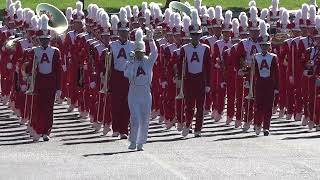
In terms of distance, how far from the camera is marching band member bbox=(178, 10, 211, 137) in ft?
86.7

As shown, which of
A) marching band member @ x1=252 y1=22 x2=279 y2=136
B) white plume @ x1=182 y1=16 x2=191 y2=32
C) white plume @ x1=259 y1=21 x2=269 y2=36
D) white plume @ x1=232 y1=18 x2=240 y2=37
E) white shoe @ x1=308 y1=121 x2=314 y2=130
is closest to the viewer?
marching band member @ x1=252 y1=22 x2=279 y2=136

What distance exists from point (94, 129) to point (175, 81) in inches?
78.8

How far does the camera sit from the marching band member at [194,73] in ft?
86.7

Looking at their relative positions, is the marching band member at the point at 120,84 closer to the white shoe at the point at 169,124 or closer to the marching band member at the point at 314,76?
the white shoe at the point at 169,124

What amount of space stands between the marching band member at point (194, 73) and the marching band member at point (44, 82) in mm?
2208

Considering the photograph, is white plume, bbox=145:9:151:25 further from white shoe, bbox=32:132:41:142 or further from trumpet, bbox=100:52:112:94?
white shoe, bbox=32:132:41:142

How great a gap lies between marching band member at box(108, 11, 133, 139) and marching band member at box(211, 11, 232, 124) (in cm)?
309

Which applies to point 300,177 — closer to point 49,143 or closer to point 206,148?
point 206,148

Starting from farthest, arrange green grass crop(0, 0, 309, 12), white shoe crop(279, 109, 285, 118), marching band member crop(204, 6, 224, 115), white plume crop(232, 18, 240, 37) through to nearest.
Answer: green grass crop(0, 0, 309, 12), white shoe crop(279, 109, 285, 118), marching band member crop(204, 6, 224, 115), white plume crop(232, 18, 240, 37)

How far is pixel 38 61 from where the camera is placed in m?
26.4

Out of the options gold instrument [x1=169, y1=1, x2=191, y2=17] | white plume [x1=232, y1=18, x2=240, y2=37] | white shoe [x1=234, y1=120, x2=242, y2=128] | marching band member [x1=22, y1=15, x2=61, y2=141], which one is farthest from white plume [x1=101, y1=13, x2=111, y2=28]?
gold instrument [x1=169, y1=1, x2=191, y2=17]

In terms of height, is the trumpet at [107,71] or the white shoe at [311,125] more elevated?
the trumpet at [107,71]

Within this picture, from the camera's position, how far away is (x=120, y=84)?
1045 inches

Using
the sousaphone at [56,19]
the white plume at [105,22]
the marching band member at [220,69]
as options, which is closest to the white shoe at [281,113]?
the marching band member at [220,69]
